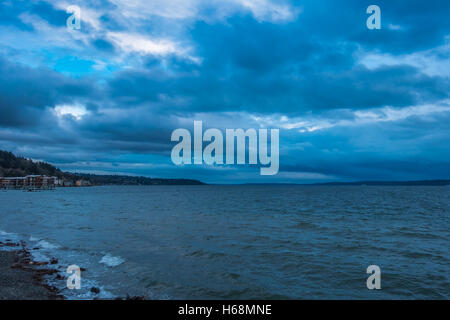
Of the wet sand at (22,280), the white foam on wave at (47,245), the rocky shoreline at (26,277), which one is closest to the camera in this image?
the wet sand at (22,280)

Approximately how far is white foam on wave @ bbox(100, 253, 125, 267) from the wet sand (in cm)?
313

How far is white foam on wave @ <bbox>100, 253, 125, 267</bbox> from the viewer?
18625mm

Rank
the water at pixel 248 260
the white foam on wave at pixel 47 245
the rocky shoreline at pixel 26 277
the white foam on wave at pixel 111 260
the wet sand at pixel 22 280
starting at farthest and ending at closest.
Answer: the white foam on wave at pixel 47 245 → the white foam on wave at pixel 111 260 → the water at pixel 248 260 → the rocky shoreline at pixel 26 277 → the wet sand at pixel 22 280

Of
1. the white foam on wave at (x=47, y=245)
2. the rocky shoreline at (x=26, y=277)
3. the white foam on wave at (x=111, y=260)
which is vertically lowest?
the white foam on wave at (x=47, y=245)

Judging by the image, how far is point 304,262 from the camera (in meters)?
19.3

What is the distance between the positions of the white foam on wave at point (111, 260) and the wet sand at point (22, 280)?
3135 mm

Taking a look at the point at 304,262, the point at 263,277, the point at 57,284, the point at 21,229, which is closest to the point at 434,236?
the point at 304,262

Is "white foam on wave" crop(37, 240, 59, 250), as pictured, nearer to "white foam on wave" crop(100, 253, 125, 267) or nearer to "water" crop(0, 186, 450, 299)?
"water" crop(0, 186, 450, 299)

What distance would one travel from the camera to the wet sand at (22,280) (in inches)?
486

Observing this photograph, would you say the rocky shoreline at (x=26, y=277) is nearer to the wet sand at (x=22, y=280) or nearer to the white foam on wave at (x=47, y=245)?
the wet sand at (x=22, y=280)

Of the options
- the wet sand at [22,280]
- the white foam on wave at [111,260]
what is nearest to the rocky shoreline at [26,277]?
the wet sand at [22,280]

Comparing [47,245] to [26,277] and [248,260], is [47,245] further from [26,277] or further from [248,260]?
[248,260]

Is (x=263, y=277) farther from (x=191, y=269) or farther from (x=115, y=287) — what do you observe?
(x=115, y=287)
